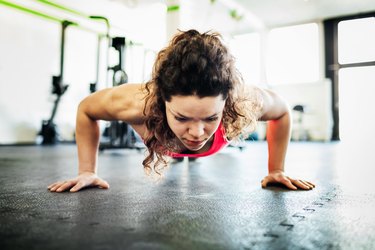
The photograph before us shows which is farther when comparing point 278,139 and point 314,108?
point 314,108

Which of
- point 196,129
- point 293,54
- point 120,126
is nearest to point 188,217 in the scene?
point 196,129

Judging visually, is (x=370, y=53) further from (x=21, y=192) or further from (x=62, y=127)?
(x=21, y=192)

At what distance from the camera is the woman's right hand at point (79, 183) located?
1.51 metres

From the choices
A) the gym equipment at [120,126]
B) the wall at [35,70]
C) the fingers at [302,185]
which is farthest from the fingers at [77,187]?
the wall at [35,70]

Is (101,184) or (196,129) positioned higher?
(196,129)

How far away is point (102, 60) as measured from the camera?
24.0ft

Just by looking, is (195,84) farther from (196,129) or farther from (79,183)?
(79,183)

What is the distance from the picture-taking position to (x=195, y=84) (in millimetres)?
1087

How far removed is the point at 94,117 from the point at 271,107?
2.57 ft

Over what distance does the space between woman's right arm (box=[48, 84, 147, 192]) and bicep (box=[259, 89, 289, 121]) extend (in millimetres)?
539

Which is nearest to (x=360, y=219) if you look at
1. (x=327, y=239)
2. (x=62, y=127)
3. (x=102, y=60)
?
(x=327, y=239)

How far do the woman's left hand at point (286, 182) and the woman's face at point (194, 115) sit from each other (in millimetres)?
586

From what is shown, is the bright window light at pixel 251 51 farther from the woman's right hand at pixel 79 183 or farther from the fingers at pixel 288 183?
the woman's right hand at pixel 79 183

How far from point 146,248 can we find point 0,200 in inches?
33.2
